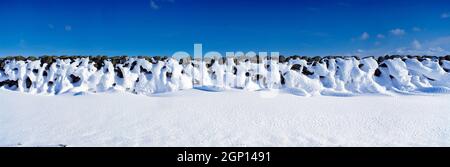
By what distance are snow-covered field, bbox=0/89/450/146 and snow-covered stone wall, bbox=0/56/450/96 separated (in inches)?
15.8

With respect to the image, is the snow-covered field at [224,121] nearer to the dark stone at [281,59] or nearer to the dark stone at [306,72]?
the dark stone at [306,72]

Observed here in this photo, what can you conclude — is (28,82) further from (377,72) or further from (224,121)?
(377,72)

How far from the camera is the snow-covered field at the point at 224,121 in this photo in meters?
1.19

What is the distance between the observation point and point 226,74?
2.27 m

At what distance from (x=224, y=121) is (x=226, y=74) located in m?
0.95

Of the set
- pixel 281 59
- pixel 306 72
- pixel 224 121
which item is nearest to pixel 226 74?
pixel 281 59

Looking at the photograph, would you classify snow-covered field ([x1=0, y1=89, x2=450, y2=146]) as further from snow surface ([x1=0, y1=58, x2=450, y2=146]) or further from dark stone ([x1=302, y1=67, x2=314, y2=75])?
dark stone ([x1=302, y1=67, x2=314, y2=75])

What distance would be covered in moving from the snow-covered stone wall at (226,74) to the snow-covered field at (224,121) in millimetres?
402

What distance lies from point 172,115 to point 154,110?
0.42ft

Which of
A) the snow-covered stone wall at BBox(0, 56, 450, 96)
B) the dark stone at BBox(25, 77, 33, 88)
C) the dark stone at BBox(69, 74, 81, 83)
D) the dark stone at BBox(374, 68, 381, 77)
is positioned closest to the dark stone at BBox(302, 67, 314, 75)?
the snow-covered stone wall at BBox(0, 56, 450, 96)

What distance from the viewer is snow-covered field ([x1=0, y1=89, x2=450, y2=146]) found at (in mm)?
1186

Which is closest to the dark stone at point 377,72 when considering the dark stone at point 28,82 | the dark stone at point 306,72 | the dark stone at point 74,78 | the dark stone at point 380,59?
the dark stone at point 380,59

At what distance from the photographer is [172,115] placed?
1.42 metres
